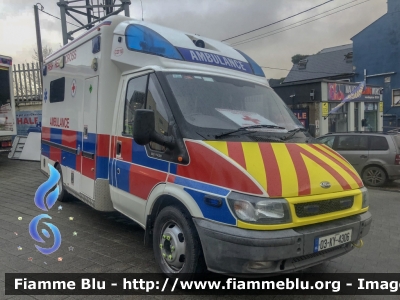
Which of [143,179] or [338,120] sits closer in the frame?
[143,179]

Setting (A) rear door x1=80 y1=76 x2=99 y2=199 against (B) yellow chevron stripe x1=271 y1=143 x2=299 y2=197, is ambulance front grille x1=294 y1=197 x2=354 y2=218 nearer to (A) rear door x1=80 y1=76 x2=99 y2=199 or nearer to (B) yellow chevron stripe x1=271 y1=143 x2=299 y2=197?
(B) yellow chevron stripe x1=271 y1=143 x2=299 y2=197

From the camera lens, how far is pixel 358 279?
4.14 meters

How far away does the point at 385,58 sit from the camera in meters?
32.4

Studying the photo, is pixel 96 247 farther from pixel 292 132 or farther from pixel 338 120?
pixel 338 120

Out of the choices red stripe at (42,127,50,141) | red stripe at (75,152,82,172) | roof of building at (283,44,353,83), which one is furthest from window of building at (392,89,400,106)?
red stripe at (75,152,82,172)

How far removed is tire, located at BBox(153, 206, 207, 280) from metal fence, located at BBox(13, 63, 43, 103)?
14.2m

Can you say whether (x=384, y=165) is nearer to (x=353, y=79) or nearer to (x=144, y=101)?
(x=144, y=101)

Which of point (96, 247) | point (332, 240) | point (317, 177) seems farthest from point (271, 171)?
point (96, 247)

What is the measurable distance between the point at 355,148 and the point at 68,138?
27.6ft

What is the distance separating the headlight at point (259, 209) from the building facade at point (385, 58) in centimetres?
3061

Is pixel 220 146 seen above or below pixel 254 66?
below

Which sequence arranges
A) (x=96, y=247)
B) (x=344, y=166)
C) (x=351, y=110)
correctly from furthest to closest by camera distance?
(x=351, y=110)
(x=96, y=247)
(x=344, y=166)

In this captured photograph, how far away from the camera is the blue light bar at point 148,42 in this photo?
173 inches

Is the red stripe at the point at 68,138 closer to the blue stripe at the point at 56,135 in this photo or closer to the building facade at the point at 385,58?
the blue stripe at the point at 56,135
